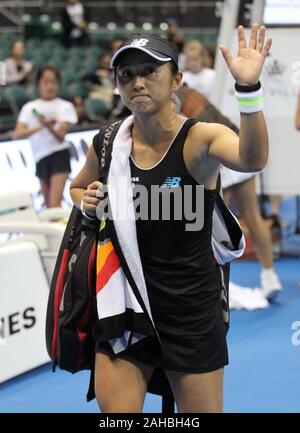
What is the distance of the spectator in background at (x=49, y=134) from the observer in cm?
855

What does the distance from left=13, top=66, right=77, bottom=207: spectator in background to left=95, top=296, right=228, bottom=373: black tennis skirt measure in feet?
18.5

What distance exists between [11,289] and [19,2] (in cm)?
1547

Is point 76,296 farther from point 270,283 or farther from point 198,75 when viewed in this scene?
point 198,75

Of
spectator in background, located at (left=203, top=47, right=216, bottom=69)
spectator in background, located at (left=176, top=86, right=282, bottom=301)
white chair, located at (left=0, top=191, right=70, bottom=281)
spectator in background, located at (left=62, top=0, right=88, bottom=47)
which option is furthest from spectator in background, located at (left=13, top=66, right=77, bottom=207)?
spectator in background, located at (left=62, top=0, right=88, bottom=47)

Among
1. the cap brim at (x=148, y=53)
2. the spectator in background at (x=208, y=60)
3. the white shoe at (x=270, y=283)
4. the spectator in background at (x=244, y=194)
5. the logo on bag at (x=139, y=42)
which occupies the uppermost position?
the logo on bag at (x=139, y=42)

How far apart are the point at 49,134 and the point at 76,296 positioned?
19.8 feet

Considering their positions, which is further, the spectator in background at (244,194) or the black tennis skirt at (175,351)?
the spectator in background at (244,194)

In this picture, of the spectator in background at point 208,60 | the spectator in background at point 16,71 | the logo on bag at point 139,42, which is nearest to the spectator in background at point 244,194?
the logo on bag at point 139,42

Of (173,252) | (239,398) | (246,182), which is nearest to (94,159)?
(173,252)

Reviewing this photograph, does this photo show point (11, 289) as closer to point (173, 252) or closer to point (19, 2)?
point (173, 252)

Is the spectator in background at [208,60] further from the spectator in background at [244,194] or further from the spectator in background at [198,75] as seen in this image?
the spectator in background at [244,194]

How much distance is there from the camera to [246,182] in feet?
21.4

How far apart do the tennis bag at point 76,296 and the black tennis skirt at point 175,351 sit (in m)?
0.11

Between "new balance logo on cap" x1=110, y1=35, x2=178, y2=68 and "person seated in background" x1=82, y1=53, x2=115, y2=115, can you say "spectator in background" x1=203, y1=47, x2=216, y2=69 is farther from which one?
"new balance logo on cap" x1=110, y1=35, x2=178, y2=68
